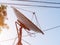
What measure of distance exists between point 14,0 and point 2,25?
1.05 metres

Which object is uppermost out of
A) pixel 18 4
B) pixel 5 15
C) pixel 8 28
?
pixel 18 4

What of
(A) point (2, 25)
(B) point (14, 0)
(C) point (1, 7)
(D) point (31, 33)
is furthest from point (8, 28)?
Result: (D) point (31, 33)

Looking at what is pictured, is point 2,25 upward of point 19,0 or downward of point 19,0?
downward

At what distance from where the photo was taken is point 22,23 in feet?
15.0

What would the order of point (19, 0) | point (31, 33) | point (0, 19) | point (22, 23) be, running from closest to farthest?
point (22, 23) < point (31, 33) < point (19, 0) < point (0, 19)

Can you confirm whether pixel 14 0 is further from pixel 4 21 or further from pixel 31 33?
pixel 31 33

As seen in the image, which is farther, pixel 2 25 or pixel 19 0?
pixel 2 25

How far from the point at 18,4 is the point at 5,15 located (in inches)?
28.1

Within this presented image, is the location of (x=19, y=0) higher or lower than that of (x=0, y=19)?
higher

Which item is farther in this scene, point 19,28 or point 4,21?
point 4,21

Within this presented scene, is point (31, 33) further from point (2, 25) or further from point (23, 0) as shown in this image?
point (2, 25)

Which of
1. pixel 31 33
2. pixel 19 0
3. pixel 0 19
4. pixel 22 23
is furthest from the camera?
pixel 0 19

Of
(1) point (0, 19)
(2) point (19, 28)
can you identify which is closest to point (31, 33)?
(2) point (19, 28)

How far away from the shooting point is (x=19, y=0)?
5945 millimetres
